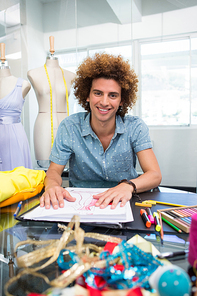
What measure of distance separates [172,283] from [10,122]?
2.31 metres

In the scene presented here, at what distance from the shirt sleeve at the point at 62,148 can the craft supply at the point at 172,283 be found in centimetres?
120

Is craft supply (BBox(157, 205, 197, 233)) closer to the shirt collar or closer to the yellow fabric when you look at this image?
the yellow fabric

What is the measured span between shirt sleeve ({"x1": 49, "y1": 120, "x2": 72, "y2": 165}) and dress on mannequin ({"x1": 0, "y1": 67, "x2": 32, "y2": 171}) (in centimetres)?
100

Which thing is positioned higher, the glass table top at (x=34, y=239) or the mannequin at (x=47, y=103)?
the mannequin at (x=47, y=103)

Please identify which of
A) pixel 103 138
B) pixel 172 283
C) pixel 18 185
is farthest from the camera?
pixel 103 138

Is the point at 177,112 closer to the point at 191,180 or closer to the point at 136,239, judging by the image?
the point at 191,180

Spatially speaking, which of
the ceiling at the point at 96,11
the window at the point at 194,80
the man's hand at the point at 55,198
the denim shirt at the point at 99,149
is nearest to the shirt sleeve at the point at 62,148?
the denim shirt at the point at 99,149

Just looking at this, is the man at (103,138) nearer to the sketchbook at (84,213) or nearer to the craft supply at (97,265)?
the sketchbook at (84,213)

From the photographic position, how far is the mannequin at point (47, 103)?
2.64 metres

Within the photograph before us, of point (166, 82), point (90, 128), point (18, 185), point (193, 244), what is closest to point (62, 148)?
point (90, 128)

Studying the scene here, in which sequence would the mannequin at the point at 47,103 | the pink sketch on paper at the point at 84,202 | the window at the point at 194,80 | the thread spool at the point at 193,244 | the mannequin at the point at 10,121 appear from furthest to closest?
the window at the point at 194,80, the mannequin at the point at 47,103, the mannequin at the point at 10,121, the pink sketch on paper at the point at 84,202, the thread spool at the point at 193,244

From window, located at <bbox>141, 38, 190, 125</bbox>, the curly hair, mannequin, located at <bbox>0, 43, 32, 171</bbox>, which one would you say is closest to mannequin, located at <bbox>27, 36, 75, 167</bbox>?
mannequin, located at <bbox>0, 43, 32, 171</bbox>

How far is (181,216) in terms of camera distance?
78 cm

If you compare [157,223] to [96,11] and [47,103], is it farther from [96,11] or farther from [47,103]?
[96,11]
